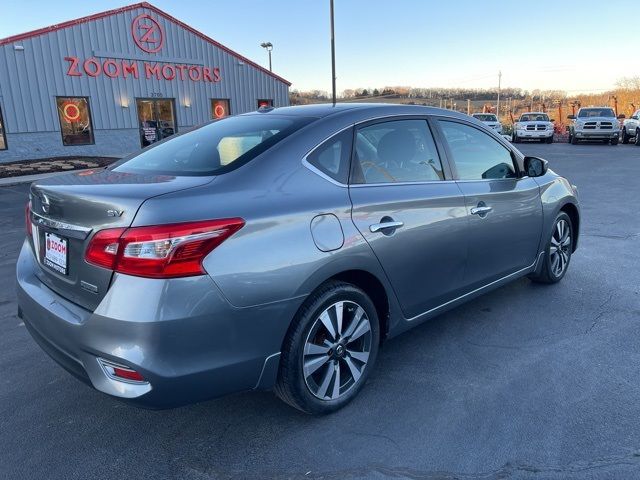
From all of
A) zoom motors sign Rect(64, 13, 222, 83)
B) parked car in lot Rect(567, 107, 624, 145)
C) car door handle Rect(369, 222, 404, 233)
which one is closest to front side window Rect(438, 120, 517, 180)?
car door handle Rect(369, 222, 404, 233)

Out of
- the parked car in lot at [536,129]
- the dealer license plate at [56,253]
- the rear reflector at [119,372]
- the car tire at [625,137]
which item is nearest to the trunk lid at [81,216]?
the dealer license plate at [56,253]

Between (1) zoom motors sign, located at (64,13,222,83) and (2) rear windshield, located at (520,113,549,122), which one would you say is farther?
(2) rear windshield, located at (520,113,549,122)

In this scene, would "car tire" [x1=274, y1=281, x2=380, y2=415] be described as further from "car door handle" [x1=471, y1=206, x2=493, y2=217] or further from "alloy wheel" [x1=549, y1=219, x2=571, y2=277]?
"alloy wheel" [x1=549, y1=219, x2=571, y2=277]

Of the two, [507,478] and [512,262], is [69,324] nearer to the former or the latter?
[507,478]

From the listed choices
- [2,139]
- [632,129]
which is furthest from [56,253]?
[632,129]

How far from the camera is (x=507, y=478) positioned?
7.47ft

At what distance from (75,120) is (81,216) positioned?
19447mm

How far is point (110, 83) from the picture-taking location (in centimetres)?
1981

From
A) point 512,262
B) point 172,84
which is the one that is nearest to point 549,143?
point 172,84

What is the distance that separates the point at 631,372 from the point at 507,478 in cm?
145

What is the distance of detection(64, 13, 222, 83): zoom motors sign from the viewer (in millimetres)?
18969

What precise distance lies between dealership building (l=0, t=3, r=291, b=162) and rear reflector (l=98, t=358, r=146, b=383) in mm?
18736

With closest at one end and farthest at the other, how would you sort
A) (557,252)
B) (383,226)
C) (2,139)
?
(383,226) < (557,252) < (2,139)

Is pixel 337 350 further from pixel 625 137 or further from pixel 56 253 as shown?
pixel 625 137
